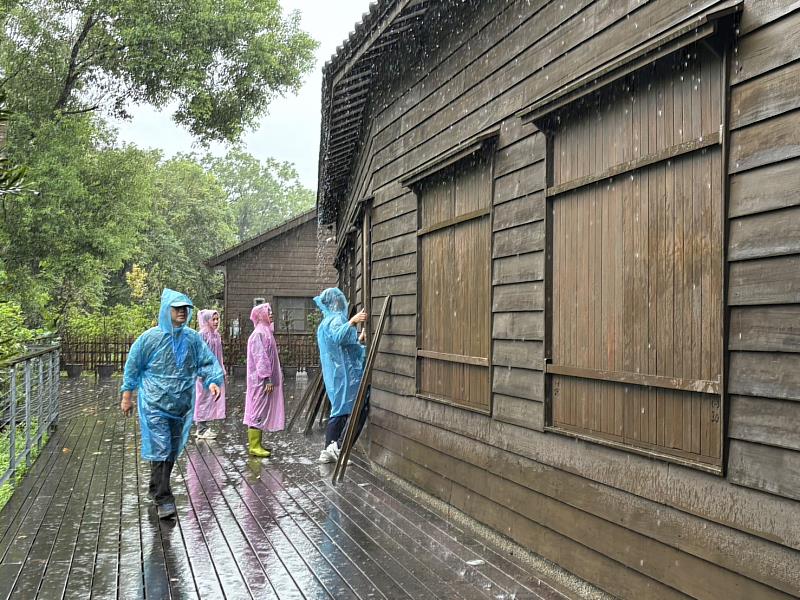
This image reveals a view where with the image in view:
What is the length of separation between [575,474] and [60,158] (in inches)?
814

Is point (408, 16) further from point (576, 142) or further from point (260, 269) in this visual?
point (260, 269)

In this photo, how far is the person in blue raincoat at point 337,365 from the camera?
9023 millimetres

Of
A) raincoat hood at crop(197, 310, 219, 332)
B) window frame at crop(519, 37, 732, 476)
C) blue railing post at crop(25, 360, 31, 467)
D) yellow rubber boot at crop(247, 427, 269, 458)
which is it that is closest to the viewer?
window frame at crop(519, 37, 732, 476)

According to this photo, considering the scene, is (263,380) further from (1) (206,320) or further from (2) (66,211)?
(2) (66,211)

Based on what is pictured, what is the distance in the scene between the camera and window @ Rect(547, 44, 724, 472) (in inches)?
148

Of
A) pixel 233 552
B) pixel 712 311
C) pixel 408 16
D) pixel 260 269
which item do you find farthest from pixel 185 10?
pixel 712 311

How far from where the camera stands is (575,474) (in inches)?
188

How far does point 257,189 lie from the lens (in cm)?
9669

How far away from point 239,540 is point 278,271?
22.3 m

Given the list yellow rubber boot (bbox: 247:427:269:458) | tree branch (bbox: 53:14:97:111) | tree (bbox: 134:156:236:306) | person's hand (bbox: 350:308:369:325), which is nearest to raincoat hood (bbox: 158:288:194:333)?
person's hand (bbox: 350:308:369:325)

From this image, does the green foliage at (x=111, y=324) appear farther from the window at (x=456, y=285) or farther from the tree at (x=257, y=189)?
the tree at (x=257, y=189)

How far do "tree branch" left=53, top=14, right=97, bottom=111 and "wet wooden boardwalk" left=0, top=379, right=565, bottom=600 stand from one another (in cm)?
1662

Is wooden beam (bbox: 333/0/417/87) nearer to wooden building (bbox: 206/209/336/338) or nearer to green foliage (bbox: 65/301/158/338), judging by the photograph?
green foliage (bbox: 65/301/158/338)

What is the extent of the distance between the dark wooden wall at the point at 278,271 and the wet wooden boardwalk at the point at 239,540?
724 inches
